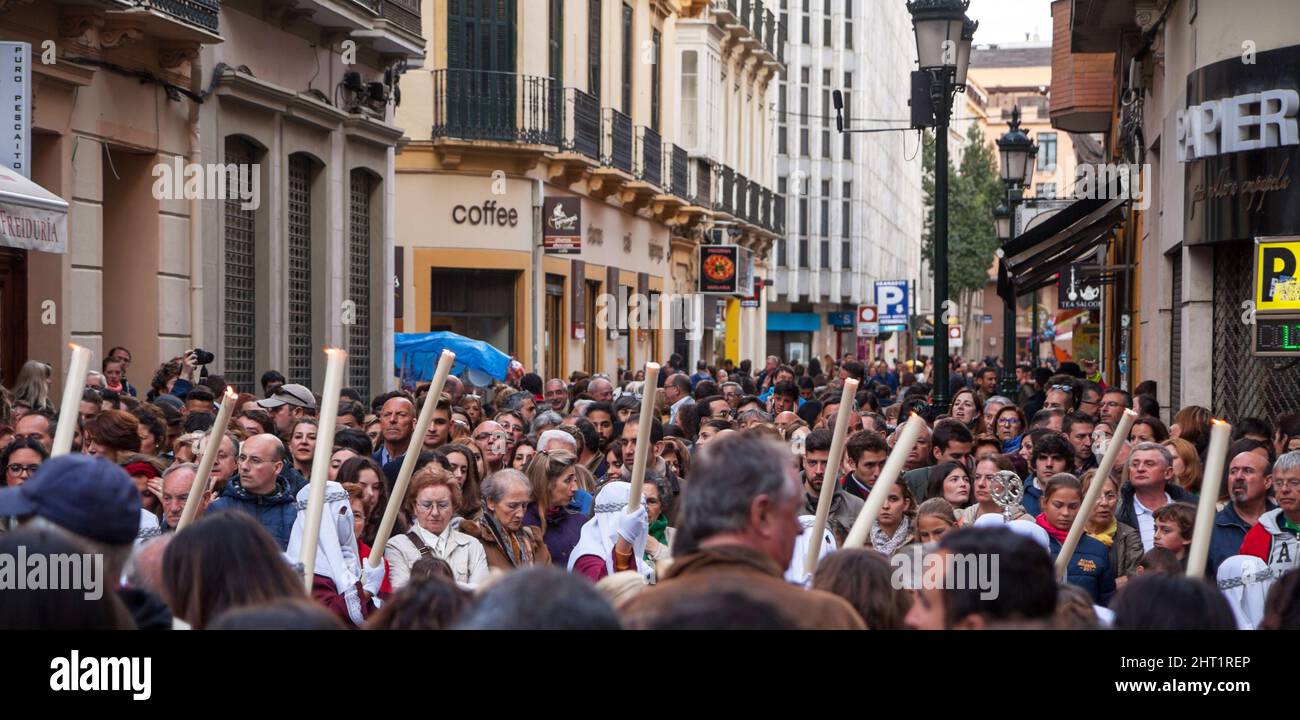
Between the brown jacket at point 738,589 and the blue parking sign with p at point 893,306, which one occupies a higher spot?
the blue parking sign with p at point 893,306

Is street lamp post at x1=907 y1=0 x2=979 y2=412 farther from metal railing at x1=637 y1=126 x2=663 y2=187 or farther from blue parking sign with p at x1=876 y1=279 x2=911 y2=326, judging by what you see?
metal railing at x1=637 y1=126 x2=663 y2=187

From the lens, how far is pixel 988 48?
13212 centimetres

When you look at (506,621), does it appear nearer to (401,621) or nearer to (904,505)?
(401,621)

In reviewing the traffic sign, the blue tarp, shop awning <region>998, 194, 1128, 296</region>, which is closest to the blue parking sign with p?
the traffic sign

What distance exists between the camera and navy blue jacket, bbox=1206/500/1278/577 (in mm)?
8484

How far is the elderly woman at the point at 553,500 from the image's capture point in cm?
934

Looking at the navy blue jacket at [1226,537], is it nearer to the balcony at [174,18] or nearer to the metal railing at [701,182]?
the balcony at [174,18]

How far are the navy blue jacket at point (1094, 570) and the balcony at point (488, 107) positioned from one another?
20447 millimetres

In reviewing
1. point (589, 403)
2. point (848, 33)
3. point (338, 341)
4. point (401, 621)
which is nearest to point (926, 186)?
point (848, 33)

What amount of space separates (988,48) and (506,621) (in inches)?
5238

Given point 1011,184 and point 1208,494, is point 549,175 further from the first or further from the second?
point 1208,494

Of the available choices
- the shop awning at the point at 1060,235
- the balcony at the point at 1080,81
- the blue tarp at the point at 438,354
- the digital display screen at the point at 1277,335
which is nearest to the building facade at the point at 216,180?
the blue tarp at the point at 438,354

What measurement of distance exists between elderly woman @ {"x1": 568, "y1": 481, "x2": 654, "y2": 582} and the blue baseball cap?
2.58m

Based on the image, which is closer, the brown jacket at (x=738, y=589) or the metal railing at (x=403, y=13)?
the brown jacket at (x=738, y=589)
